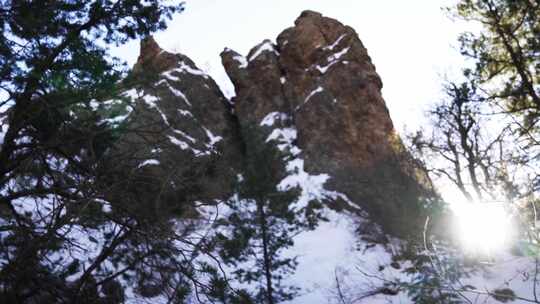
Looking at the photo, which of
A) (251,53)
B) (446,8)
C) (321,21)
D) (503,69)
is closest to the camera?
(503,69)

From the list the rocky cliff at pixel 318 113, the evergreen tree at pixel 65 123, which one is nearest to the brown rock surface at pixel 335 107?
the rocky cliff at pixel 318 113

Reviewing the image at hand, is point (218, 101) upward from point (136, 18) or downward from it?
upward

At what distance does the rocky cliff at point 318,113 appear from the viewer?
2081 centimetres

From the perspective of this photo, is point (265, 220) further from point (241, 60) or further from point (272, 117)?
point (241, 60)

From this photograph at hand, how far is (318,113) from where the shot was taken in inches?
1096

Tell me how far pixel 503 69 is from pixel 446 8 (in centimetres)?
248

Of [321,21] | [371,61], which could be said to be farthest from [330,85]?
[321,21]

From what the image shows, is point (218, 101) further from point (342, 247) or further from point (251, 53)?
point (342, 247)

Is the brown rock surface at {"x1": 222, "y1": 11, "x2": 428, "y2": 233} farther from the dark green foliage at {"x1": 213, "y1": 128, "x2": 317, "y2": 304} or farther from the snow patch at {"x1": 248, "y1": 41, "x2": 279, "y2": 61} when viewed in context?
the dark green foliage at {"x1": 213, "y1": 128, "x2": 317, "y2": 304}

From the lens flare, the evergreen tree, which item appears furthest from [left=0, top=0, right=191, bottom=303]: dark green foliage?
the lens flare

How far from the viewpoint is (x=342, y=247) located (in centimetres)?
1873

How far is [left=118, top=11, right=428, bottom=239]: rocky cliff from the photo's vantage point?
20.8 m

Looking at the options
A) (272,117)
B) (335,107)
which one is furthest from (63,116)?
(272,117)

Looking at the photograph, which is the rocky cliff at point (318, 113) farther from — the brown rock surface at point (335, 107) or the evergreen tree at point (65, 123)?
the evergreen tree at point (65, 123)
